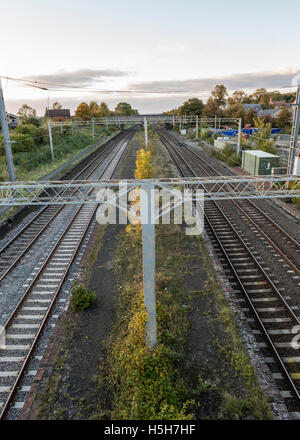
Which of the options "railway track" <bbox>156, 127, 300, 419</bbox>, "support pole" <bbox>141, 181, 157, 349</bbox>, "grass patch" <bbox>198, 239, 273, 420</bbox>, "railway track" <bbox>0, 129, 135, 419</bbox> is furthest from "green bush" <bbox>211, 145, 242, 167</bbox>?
"support pole" <bbox>141, 181, 157, 349</bbox>

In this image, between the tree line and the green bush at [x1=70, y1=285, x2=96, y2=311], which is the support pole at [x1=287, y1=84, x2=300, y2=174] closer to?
the green bush at [x1=70, y1=285, x2=96, y2=311]

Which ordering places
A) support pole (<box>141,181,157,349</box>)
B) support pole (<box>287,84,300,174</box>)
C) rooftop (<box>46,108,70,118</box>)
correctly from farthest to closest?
rooftop (<box>46,108,70,118</box>) → support pole (<box>287,84,300,174</box>) → support pole (<box>141,181,157,349</box>)

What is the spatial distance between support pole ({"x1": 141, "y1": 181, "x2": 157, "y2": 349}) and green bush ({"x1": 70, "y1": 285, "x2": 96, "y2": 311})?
3.08 metres

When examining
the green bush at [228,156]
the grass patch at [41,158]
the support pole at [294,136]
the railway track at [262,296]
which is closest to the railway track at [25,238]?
the grass patch at [41,158]

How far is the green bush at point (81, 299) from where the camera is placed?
11.4 meters

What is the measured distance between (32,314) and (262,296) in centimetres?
861

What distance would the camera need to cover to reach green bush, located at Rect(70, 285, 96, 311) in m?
11.4

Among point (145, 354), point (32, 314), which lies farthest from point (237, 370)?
point (32, 314)

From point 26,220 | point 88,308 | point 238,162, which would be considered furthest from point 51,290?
point 238,162

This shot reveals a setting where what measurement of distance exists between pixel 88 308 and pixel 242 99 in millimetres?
99598

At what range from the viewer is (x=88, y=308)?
1160 centimetres

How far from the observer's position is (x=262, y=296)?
485 inches

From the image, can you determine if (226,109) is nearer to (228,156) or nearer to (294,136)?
(228,156)

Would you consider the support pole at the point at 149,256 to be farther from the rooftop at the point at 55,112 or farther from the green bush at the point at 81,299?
the rooftop at the point at 55,112
